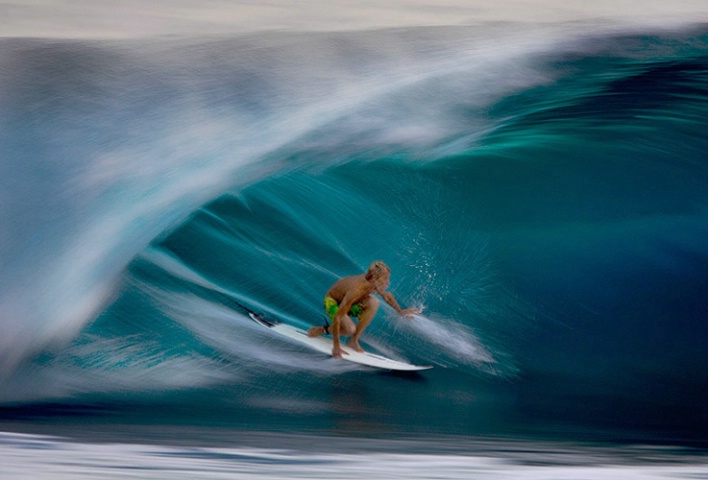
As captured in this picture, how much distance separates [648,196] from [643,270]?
44 centimetres

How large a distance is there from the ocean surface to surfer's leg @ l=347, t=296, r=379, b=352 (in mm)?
146

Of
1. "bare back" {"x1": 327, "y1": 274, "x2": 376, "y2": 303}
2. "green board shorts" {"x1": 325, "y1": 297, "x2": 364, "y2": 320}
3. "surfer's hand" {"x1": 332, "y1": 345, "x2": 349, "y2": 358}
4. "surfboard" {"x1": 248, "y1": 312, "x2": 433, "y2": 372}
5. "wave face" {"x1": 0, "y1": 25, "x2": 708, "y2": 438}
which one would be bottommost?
"surfer's hand" {"x1": 332, "y1": 345, "x2": 349, "y2": 358}

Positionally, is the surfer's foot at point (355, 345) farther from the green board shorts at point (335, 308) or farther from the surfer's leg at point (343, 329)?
the green board shorts at point (335, 308)

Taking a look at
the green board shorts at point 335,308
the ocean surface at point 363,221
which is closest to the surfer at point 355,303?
the green board shorts at point 335,308

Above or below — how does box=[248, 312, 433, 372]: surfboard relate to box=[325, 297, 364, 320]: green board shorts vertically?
below

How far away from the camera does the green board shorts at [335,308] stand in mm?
4938

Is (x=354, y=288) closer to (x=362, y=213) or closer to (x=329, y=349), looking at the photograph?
(x=329, y=349)

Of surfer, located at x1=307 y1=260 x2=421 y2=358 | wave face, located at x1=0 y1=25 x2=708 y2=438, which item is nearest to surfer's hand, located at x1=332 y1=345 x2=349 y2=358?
surfer, located at x1=307 y1=260 x2=421 y2=358

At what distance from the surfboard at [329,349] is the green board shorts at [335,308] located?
19 centimetres

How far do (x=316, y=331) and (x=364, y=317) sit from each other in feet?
0.98

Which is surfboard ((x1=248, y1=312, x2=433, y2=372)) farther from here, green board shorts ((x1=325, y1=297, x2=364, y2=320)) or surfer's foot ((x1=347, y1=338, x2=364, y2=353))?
green board shorts ((x1=325, y1=297, x2=364, y2=320))

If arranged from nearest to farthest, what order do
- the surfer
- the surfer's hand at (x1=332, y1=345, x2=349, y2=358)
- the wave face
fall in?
the surfer → the surfer's hand at (x1=332, y1=345, x2=349, y2=358) → the wave face

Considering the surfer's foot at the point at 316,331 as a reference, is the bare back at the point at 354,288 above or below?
above

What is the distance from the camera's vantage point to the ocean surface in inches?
195
